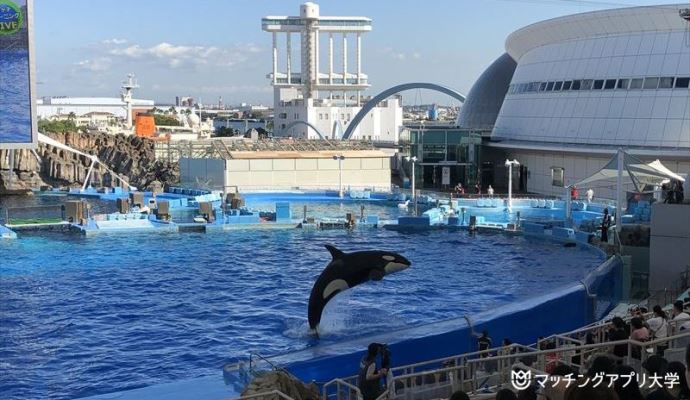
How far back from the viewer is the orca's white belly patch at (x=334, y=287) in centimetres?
1573

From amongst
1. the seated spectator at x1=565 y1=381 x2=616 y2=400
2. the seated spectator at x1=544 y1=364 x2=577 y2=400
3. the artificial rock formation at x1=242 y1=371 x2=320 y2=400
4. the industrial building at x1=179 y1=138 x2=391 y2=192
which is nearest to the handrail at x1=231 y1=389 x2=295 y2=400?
the artificial rock formation at x1=242 y1=371 x2=320 y2=400

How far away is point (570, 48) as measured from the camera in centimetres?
4478

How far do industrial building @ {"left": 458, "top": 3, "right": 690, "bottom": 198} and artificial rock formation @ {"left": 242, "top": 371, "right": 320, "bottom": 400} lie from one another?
95.9 ft

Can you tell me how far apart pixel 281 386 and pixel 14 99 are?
3316 centimetres

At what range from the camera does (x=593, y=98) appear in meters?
41.6

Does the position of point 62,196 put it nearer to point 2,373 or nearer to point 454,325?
point 2,373

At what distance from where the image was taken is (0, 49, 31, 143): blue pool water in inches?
1501

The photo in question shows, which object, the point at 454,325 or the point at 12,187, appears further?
the point at 12,187

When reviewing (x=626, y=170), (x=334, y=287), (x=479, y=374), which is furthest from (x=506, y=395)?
(x=626, y=170)

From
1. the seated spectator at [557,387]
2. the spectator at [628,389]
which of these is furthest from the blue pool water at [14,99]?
the spectator at [628,389]

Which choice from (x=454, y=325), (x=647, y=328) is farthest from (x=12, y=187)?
(x=647, y=328)

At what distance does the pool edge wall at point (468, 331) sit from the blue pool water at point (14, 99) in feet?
95.9

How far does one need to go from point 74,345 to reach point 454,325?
7526 mm

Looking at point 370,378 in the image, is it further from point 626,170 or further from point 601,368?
point 626,170
